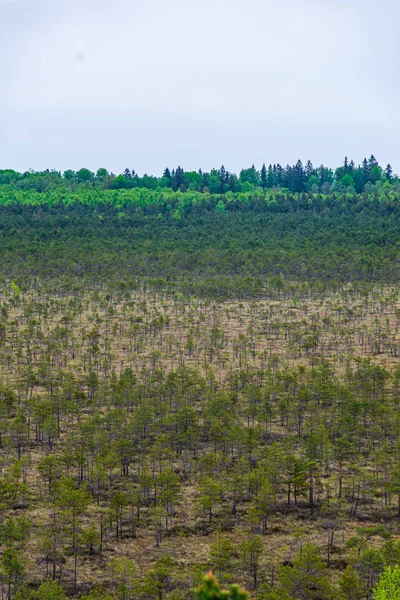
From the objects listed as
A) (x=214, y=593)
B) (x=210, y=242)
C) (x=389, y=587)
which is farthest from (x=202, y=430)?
(x=210, y=242)

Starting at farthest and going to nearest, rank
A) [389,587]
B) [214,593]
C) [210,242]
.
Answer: [210,242]
[389,587]
[214,593]

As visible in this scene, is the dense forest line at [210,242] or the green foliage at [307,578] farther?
the dense forest line at [210,242]

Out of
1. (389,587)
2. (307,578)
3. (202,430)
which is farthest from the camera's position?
(202,430)

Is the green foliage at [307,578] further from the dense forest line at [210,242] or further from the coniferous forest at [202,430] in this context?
the dense forest line at [210,242]

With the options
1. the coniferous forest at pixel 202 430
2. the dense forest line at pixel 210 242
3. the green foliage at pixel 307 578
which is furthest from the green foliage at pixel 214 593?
the dense forest line at pixel 210 242

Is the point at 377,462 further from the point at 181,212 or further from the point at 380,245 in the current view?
the point at 181,212

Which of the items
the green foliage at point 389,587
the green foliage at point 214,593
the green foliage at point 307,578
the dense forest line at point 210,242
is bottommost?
the green foliage at point 307,578

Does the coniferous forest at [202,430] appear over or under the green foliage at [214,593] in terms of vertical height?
under

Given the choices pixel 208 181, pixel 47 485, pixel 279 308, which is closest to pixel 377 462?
pixel 47 485

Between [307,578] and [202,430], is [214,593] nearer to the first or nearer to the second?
[307,578]
